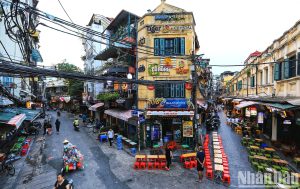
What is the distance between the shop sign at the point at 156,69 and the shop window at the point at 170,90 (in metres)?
1.25

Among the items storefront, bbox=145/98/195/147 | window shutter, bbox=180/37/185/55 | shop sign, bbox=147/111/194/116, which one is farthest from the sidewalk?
window shutter, bbox=180/37/185/55

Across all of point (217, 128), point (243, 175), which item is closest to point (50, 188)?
point (243, 175)

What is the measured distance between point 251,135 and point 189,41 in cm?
1278

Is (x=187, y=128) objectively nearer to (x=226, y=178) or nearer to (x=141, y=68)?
(x=226, y=178)

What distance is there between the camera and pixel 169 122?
61.1 ft

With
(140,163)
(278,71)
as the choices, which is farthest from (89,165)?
(278,71)

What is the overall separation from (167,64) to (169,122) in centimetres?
553

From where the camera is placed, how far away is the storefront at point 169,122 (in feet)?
55.9

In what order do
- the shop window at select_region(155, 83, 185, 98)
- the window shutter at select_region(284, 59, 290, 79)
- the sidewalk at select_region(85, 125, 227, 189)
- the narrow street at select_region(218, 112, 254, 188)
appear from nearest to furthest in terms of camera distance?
the sidewalk at select_region(85, 125, 227, 189)
the narrow street at select_region(218, 112, 254, 188)
the window shutter at select_region(284, 59, 290, 79)
the shop window at select_region(155, 83, 185, 98)

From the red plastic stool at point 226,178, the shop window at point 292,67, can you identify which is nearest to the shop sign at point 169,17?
the shop window at point 292,67

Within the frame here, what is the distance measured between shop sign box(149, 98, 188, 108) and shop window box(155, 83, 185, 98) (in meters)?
0.87

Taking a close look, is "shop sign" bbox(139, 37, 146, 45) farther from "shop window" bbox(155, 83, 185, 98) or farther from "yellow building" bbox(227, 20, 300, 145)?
"yellow building" bbox(227, 20, 300, 145)

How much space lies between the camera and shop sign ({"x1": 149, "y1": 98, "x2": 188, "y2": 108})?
17.1m

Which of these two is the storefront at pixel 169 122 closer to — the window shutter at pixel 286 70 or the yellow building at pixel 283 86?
the yellow building at pixel 283 86
